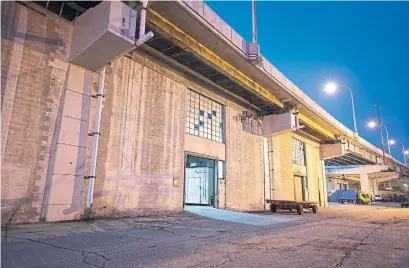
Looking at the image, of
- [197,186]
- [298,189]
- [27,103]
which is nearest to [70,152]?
[27,103]

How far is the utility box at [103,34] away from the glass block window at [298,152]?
21.0 m

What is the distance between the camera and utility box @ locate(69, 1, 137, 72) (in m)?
8.96

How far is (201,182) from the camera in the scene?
18.4 m

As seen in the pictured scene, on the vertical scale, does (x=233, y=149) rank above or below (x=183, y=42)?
below

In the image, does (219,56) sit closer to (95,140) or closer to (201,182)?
(95,140)

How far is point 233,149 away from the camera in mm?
18188

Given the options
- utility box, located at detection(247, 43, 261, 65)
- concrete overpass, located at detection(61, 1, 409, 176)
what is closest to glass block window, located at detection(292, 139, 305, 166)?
concrete overpass, located at detection(61, 1, 409, 176)

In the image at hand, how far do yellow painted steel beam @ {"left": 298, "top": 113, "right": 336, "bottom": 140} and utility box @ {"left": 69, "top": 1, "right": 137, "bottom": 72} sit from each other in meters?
17.1

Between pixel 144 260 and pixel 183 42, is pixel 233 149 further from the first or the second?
pixel 144 260

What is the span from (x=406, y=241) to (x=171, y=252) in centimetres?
635

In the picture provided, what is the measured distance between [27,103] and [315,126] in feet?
76.9

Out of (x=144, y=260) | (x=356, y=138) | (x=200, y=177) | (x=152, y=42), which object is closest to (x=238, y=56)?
(x=152, y=42)

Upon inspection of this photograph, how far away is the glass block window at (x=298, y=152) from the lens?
26.8 meters

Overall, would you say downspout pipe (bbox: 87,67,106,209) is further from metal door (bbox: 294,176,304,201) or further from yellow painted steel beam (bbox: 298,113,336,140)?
metal door (bbox: 294,176,304,201)
